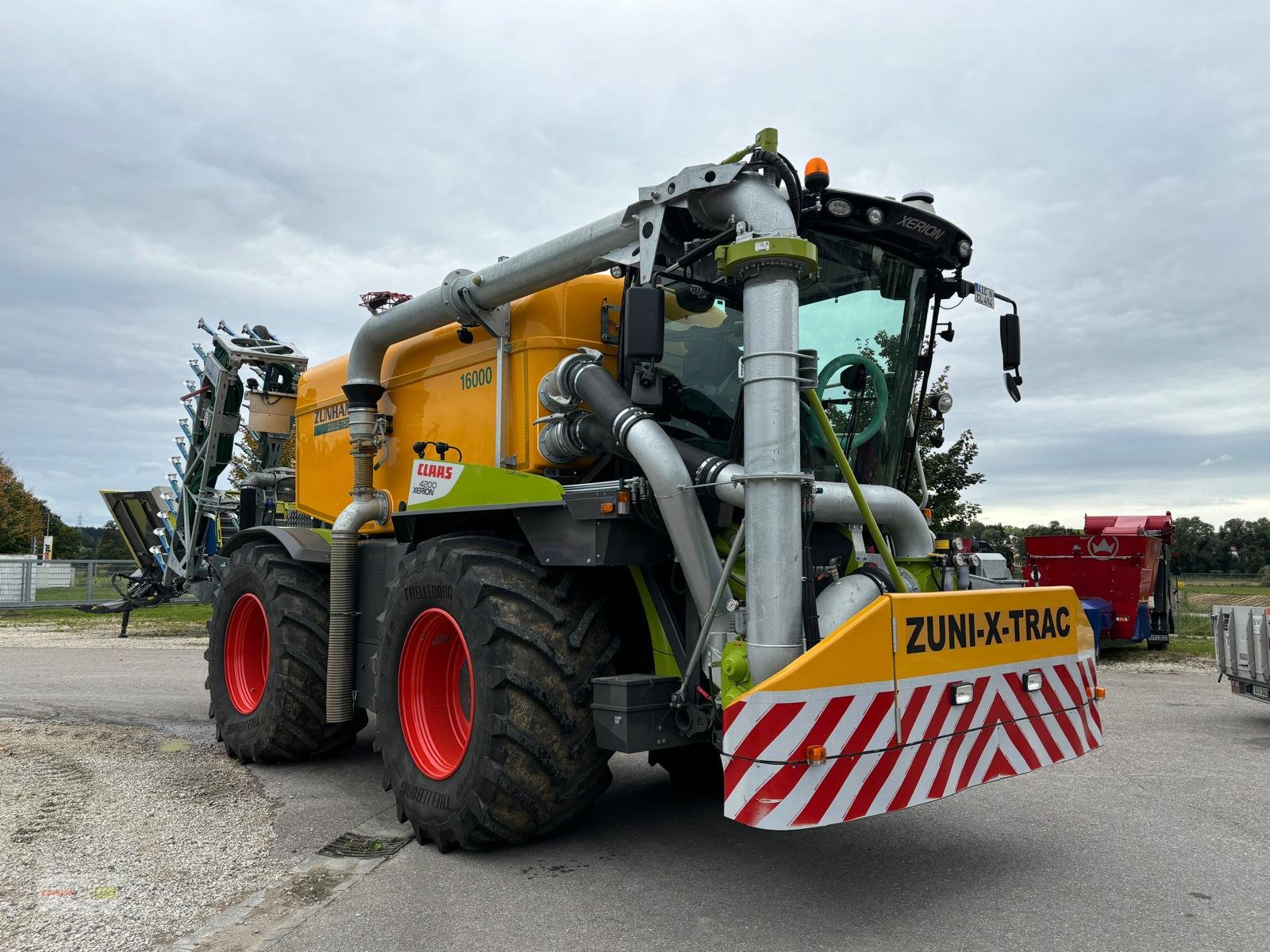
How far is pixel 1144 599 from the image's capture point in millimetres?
14336

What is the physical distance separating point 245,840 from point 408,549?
181cm

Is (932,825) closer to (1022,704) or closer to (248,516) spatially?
(1022,704)

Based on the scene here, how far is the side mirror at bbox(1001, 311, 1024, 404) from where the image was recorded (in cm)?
530

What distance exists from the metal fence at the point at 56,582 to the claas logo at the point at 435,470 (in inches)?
828

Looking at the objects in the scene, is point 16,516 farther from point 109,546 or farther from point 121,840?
point 121,840

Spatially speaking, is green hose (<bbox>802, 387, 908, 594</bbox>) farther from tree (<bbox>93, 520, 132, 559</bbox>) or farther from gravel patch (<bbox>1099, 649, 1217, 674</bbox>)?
tree (<bbox>93, 520, 132, 559</bbox>)

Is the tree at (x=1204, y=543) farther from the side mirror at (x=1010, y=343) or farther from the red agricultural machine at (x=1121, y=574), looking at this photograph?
the side mirror at (x=1010, y=343)

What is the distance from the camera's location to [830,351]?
4.78 m

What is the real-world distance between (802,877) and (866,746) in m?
0.99

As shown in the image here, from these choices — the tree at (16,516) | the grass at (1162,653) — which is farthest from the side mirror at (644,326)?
the tree at (16,516)

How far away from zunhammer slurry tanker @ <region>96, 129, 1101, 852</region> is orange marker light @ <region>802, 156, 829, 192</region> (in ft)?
0.05

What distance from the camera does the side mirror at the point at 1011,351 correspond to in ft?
17.4

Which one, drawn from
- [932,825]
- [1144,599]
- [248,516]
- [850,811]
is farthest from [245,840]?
[1144,599]

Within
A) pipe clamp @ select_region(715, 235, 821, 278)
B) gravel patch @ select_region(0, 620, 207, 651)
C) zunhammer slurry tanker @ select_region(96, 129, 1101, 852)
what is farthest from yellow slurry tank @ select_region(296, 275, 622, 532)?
gravel patch @ select_region(0, 620, 207, 651)
